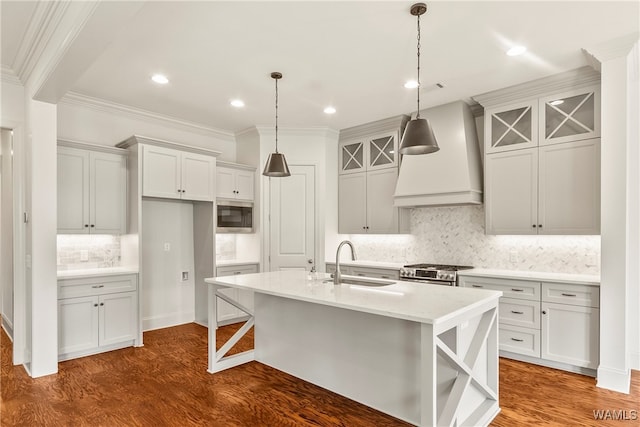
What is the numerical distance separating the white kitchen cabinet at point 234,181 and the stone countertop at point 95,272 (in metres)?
1.47

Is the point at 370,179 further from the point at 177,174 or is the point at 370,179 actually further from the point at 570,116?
the point at 177,174

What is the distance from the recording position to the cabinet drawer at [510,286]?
141 inches

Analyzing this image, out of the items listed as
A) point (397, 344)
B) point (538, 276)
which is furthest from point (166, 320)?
point (538, 276)

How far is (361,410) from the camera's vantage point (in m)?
2.75

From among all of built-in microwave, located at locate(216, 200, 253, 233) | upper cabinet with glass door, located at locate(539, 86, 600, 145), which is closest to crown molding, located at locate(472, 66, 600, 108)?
upper cabinet with glass door, located at locate(539, 86, 600, 145)

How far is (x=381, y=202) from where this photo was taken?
16.8ft

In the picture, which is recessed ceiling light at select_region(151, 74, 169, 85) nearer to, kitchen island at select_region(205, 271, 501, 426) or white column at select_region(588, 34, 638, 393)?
kitchen island at select_region(205, 271, 501, 426)

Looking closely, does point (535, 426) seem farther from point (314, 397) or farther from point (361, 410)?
point (314, 397)

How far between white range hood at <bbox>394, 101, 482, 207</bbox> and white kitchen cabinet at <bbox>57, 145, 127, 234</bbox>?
339cm

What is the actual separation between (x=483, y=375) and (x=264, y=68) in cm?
310

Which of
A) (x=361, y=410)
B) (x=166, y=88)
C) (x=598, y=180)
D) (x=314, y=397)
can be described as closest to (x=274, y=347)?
(x=314, y=397)

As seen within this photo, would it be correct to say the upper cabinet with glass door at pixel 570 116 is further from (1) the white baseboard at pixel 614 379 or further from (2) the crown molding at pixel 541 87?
(1) the white baseboard at pixel 614 379

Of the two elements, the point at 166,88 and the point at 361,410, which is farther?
the point at 166,88

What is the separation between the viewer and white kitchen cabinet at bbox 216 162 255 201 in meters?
5.14
